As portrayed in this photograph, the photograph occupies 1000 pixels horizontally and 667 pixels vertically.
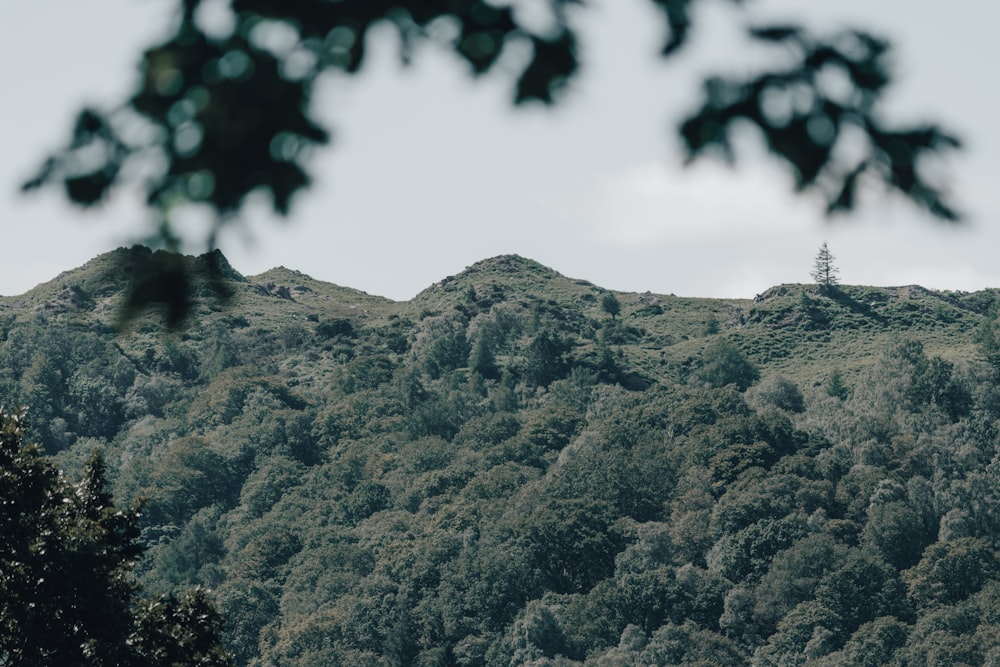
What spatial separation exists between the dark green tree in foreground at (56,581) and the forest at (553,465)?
47.7m

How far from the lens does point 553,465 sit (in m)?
138

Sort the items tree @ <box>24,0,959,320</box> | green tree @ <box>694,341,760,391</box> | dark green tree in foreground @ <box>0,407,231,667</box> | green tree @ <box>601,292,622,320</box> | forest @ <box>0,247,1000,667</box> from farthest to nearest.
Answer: green tree @ <box>601,292,622,320</box>
green tree @ <box>694,341,760,391</box>
forest @ <box>0,247,1000,667</box>
dark green tree in foreground @ <box>0,407,231,667</box>
tree @ <box>24,0,959,320</box>

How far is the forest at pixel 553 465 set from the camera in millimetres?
106938

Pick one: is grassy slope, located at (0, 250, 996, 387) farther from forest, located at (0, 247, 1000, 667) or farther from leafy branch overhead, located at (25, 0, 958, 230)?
leafy branch overhead, located at (25, 0, 958, 230)

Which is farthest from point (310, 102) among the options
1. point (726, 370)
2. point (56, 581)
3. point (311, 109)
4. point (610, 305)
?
point (610, 305)

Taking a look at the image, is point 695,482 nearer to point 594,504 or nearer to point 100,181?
point 594,504

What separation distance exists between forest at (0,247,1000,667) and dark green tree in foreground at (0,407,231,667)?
A: 1877 inches

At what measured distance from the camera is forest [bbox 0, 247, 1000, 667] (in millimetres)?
106938

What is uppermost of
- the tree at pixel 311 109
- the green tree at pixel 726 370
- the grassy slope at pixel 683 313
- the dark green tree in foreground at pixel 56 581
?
the grassy slope at pixel 683 313

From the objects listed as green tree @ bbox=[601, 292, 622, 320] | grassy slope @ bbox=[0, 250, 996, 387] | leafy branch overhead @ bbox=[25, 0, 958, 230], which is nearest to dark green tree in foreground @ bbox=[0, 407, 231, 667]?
leafy branch overhead @ bbox=[25, 0, 958, 230]

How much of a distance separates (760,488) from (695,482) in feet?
27.1

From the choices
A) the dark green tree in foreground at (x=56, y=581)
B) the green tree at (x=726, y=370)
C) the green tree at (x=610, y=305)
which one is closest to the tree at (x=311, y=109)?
the dark green tree in foreground at (x=56, y=581)

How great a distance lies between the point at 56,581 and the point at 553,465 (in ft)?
367

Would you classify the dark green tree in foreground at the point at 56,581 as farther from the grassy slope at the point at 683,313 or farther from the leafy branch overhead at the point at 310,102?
the grassy slope at the point at 683,313
